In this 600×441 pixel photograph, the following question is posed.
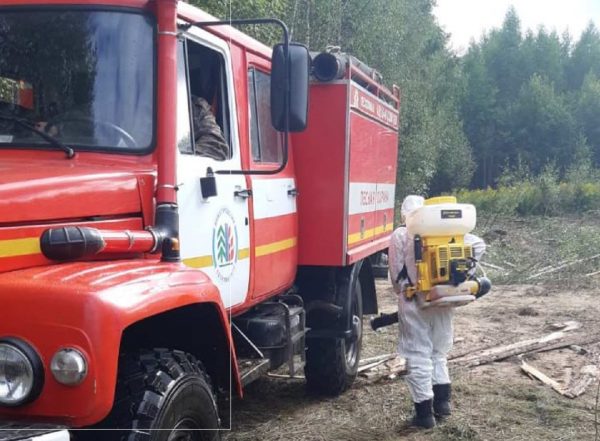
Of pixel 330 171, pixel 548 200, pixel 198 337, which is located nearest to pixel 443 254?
pixel 330 171

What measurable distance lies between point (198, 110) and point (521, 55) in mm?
54892

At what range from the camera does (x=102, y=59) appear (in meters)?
3.77

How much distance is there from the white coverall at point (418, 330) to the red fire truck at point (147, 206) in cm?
60

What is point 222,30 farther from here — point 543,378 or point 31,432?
point 543,378

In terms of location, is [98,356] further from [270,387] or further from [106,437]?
[270,387]

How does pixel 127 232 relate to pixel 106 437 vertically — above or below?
above

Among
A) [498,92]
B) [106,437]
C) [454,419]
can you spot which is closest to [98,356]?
[106,437]

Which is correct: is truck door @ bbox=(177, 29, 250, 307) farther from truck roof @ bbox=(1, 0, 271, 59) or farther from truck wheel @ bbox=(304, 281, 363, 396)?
truck wheel @ bbox=(304, 281, 363, 396)

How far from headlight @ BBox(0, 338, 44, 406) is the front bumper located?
0.10 m

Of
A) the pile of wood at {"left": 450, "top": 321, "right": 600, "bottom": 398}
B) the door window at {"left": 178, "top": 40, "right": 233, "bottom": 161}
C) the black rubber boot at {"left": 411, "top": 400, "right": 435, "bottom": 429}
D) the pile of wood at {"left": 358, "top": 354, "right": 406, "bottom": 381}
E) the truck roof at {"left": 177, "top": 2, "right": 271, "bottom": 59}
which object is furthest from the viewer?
the pile of wood at {"left": 358, "top": 354, "right": 406, "bottom": 381}

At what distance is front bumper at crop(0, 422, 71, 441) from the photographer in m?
2.51

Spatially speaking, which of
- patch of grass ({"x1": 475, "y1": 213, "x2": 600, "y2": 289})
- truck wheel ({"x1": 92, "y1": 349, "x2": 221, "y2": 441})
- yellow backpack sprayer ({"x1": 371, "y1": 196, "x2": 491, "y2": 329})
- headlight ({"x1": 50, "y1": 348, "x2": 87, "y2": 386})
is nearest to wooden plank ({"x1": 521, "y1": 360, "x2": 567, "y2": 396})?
yellow backpack sprayer ({"x1": 371, "y1": 196, "x2": 491, "y2": 329})

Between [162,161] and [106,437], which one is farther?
[162,161]

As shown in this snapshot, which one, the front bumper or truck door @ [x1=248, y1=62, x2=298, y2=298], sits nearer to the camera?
the front bumper
